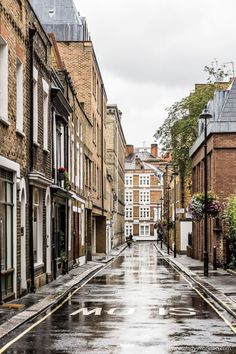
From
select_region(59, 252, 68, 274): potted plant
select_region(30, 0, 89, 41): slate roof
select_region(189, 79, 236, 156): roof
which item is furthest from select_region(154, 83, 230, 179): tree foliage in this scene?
select_region(59, 252, 68, 274): potted plant

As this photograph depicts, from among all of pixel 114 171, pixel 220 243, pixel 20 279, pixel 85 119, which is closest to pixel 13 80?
pixel 20 279

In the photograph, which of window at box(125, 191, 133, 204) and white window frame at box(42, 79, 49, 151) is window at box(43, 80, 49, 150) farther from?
window at box(125, 191, 133, 204)

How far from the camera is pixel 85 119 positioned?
154ft

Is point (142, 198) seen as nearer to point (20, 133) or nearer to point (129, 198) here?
point (129, 198)

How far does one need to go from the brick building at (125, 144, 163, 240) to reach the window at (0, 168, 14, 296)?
128511 millimetres

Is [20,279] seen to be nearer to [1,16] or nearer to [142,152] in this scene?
[1,16]

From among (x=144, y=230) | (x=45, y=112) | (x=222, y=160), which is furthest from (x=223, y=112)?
(x=144, y=230)

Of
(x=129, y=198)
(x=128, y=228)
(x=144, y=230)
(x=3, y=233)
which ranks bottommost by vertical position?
(x=144, y=230)

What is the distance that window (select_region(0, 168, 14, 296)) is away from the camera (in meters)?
19.2

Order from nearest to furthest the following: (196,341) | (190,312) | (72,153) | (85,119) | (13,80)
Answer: (196,341)
(190,312)
(13,80)
(72,153)
(85,119)

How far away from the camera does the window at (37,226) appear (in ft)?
82.2

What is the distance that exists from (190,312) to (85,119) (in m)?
29.9

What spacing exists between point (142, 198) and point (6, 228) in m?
132

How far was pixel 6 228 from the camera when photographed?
19.9 meters
